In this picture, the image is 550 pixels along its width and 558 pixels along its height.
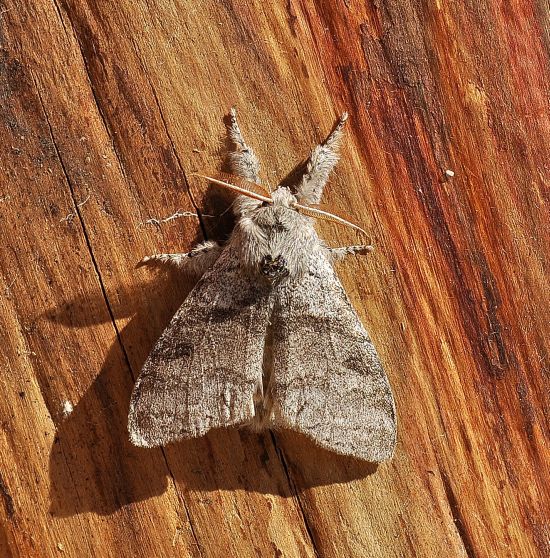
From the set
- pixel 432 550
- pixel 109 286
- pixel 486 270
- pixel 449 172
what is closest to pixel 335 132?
pixel 449 172

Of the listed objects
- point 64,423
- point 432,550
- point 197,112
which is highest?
point 197,112

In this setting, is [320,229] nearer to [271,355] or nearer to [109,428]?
[271,355]

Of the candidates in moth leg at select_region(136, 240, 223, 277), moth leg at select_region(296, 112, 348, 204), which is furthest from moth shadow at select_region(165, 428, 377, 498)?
moth leg at select_region(296, 112, 348, 204)

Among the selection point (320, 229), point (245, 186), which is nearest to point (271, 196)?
point (245, 186)

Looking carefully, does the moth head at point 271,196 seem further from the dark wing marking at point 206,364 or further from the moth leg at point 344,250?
the dark wing marking at point 206,364

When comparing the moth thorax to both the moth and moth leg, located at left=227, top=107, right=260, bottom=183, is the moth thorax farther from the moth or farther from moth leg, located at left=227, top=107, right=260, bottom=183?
moth leg, located at left=227, top=107, right=260, bottom=183

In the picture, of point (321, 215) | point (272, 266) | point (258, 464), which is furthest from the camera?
point (258, 464)

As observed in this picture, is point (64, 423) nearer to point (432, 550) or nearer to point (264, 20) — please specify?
point (432, 550)
